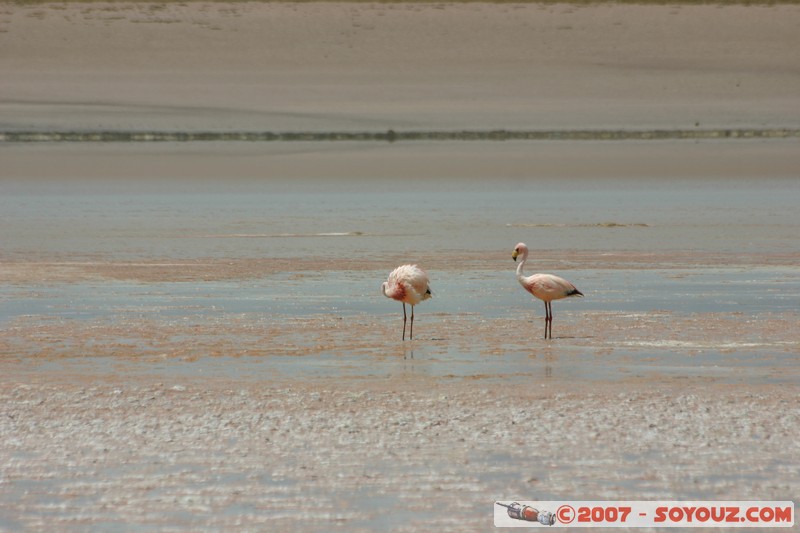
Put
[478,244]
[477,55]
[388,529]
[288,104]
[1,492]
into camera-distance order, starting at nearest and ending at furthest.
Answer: [388,529]
[1,492]
[478,244]
[288,104]
[477,55]

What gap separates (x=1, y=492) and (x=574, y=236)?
921 cm

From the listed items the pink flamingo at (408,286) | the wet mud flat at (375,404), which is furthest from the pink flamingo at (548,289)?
the pink flamingo at (408,286)

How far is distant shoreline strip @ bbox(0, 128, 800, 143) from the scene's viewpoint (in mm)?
33781

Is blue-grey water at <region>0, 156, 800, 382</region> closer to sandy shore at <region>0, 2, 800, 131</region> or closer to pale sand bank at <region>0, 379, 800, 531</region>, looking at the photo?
pale sand bank at <region>0, 379, 800, 531</region>

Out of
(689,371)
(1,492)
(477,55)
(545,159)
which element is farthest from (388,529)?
(477,55)

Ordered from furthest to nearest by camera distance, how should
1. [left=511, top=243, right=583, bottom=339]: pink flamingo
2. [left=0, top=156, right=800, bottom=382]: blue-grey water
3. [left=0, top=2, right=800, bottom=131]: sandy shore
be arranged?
[left=0, top=2, right=800, bottom=131]: sandy shore < [left=511, top=243, right=583, bottom=339]: pink flamingo < [left=0, top=156, right=800, bottom=382]: blue-grey water

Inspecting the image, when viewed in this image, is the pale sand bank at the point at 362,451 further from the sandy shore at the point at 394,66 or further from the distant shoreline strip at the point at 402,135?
the sandy shore at the point at 394,66

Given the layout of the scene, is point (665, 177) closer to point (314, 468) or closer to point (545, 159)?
point (545, 159)

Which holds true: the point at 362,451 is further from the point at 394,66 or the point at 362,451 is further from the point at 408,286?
the point at 394,66

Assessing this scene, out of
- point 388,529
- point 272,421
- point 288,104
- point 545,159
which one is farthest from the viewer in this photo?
point 288,104

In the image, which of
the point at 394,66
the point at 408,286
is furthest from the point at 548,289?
the point at 394,66

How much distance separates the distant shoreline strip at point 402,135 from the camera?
111ft

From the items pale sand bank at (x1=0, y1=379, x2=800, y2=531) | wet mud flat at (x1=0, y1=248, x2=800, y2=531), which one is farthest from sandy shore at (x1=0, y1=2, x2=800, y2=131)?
pale sand bank at (x1=0, y1=379, x2=800, y2=531)

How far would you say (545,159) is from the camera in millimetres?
26281
